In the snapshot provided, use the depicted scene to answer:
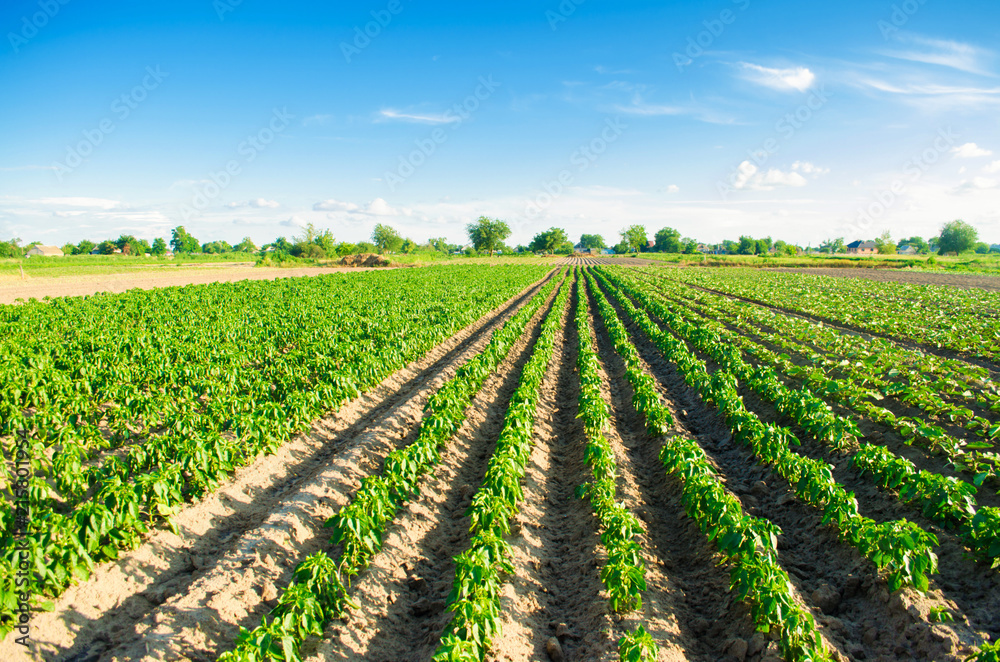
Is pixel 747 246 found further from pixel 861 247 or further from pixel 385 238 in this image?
pixel 385 238

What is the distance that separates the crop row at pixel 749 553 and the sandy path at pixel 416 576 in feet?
9.36

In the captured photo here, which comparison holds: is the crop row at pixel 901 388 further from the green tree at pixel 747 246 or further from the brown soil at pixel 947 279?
the green tree at pixel 747 246

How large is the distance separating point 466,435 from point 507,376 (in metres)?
4.12

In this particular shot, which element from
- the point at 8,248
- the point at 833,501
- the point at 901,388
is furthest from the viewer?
the point at 8,248

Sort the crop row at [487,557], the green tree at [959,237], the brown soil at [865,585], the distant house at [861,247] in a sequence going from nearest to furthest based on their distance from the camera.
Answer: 1. the crop row at [487,557]
2. the brown soil at [865,585]
3. the green tree at [959,237]
4. the distant house at [861,247]

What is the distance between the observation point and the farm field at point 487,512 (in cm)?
409

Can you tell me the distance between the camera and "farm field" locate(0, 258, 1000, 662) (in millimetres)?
4090

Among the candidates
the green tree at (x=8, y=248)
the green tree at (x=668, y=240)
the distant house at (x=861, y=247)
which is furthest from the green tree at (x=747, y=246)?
the green tree at (x=8, y=248)

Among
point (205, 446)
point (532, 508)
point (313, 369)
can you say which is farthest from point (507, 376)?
point (205, 446)

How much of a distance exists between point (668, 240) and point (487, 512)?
536 ft

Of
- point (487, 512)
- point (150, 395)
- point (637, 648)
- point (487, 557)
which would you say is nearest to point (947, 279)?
point (487, 512)

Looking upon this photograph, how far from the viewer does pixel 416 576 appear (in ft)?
16.8

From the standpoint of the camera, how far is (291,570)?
4.98 meters

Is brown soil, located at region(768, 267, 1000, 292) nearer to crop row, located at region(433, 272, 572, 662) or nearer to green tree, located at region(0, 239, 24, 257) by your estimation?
crop row, located at region(433, 272, 572, 662)
